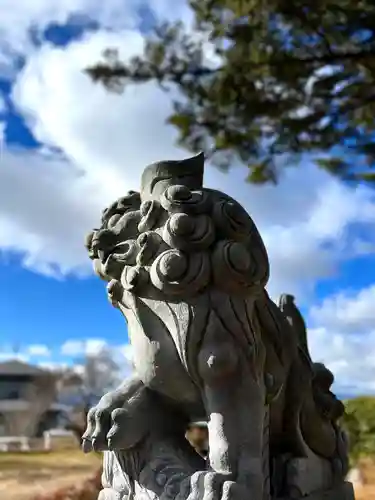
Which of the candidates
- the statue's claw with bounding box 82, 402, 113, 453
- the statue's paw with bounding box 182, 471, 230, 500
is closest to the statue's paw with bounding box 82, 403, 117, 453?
the statue's claw with bounding box 82, 402, 113, 453

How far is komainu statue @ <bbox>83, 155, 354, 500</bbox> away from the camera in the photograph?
131 cm

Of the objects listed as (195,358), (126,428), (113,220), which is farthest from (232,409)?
(113,220)

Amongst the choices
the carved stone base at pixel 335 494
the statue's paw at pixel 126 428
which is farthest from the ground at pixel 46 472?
the statue's paw at pixel 126 428

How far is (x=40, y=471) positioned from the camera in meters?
6.11

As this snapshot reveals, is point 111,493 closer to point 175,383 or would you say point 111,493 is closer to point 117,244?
point 175,383

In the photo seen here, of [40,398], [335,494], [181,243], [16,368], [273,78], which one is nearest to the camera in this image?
[181,243]

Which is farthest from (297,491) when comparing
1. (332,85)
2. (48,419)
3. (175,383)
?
(48,419)

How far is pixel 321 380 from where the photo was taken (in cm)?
170

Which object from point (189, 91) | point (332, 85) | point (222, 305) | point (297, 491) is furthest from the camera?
point (189, 91)

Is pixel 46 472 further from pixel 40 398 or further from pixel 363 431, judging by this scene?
pixel 40 398

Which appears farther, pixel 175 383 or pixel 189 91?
pixel 189 91

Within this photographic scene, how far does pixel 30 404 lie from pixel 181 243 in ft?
30.8

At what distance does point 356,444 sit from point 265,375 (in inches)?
186

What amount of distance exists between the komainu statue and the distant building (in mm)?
7274
